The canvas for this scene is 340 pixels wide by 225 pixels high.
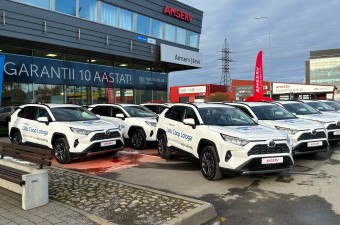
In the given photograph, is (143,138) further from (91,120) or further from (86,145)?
(86,145)

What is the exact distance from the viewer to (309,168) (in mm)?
8688

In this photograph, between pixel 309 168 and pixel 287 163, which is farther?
pixel 309 168

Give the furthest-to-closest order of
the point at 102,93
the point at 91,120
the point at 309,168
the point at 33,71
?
the point at 102,93 → the point at 33,71 → the point at 91,120 → the point at 309,168

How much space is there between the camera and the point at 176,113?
9750mm

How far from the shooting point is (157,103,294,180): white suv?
6895 mm

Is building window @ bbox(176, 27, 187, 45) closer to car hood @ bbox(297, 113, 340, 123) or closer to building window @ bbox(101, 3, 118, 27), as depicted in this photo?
building window @ bbox(101, 3, 118, 27)

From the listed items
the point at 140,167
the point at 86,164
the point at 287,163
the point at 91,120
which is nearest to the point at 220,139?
the point at 287,163

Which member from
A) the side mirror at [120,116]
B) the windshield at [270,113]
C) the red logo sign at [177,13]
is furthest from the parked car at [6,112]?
the windshield at [270,113]

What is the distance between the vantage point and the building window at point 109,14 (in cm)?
1969

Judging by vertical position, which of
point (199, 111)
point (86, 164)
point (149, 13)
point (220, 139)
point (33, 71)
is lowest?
point (86, 164)

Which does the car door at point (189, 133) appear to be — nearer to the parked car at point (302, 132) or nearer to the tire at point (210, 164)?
the tire at point (210, 164)

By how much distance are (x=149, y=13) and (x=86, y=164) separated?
49.7ft

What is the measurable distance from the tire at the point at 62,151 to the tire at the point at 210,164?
3853 millimetres

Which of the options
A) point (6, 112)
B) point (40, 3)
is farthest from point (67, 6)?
point (6, 112)
